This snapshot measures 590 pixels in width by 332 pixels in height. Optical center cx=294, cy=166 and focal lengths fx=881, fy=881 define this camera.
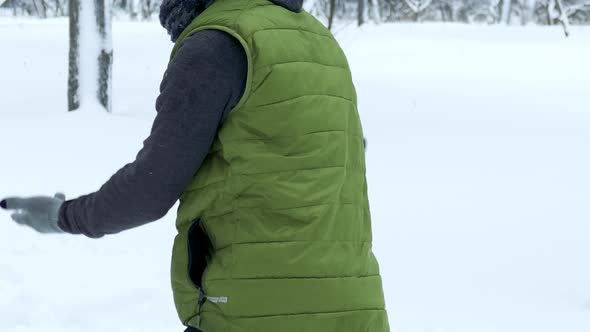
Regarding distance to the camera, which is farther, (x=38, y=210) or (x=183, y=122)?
(x=38, y=210)

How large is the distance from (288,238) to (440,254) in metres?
3.97

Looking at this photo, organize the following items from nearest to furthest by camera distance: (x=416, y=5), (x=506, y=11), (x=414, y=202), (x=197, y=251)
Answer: (x=197, y=251) < (x=414, y=202) < (x=506, y=11) < (x=416, y=5)

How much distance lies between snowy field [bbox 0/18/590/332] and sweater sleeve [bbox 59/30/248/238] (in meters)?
2.59

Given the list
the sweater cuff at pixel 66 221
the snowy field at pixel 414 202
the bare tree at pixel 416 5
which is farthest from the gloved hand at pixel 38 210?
the bare tree at pixel 416 5

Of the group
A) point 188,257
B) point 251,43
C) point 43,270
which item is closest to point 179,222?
point 188,257

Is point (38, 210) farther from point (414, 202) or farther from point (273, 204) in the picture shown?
point (414, 202)

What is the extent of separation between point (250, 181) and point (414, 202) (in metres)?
5.10

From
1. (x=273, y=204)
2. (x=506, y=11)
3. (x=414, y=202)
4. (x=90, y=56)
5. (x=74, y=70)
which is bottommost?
(x=506, y=11)

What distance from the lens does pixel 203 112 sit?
1.58 meters

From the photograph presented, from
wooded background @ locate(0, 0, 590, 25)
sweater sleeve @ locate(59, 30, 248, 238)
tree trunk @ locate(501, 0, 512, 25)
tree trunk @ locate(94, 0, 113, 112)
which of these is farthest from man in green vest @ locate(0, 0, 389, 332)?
tree trunk @ locate(501, 0, 512, 25)

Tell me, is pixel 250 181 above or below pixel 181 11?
below

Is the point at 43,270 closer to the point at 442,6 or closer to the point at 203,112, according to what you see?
the point at 203,112

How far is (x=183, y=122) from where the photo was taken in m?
1.59

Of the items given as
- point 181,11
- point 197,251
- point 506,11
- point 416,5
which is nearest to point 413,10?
point 416,5
